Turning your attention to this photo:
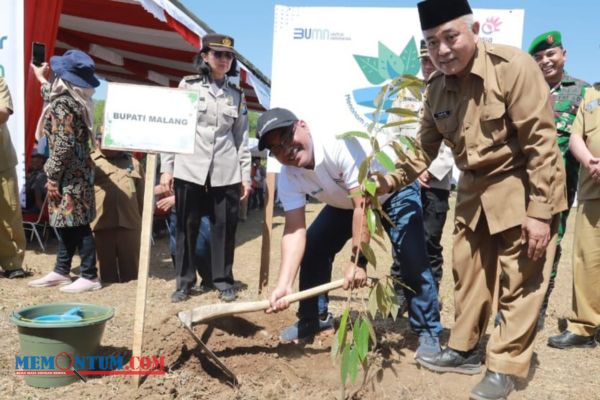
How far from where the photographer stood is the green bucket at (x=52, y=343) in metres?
2.49

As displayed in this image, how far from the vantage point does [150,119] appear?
9.15 feet

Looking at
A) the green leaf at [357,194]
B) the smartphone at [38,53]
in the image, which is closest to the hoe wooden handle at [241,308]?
the green leaf at [357,194]

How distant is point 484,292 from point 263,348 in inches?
48.3

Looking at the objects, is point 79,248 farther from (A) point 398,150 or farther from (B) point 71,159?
(A) point 398,150

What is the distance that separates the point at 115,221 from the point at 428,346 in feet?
9.61

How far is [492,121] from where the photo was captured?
2.45 m

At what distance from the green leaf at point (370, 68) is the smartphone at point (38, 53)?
2.98m

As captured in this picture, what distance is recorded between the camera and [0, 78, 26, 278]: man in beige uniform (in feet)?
15.1

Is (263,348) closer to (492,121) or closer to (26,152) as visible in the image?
(492,121)

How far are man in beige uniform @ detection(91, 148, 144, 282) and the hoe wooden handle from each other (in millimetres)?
2242

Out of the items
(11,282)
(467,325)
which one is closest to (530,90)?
(467,325)

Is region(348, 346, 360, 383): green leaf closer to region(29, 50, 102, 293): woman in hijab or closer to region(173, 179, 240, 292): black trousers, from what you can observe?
region(173, 179, 240, 292): black trousers

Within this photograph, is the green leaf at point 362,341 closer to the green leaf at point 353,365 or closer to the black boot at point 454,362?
the green leaf at point 353,365

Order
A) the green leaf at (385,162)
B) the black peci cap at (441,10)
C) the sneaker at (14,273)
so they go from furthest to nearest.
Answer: the sneaker at (14,273), the green leaf at (385,162), the black peci cap at (441,10)
